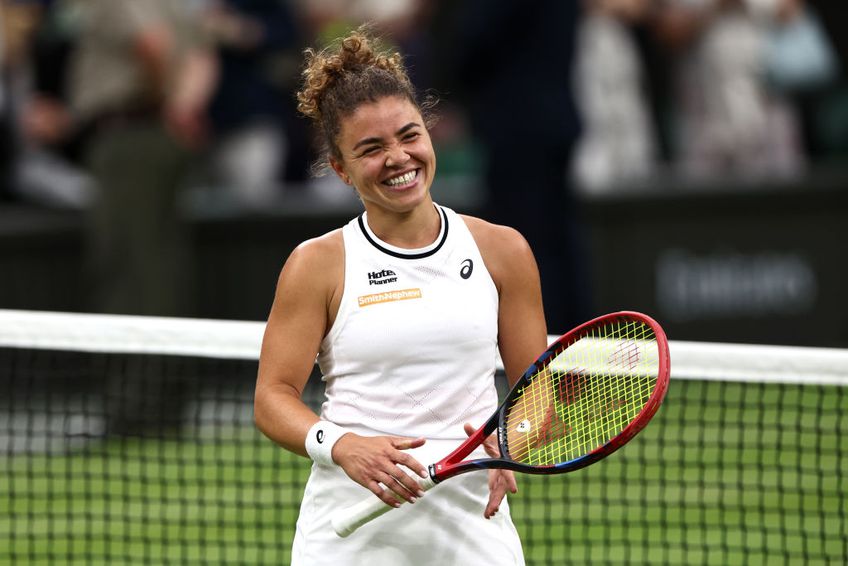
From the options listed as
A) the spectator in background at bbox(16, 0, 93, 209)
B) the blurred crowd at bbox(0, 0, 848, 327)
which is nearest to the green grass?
the blurred crowd at bbox(0, 0, 848, 327)

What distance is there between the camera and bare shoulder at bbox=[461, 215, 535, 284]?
3783mm

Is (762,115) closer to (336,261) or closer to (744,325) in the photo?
(744,325)

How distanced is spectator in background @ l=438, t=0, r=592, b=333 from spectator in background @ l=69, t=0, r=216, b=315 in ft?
5.99

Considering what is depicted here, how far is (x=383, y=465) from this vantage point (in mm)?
3422

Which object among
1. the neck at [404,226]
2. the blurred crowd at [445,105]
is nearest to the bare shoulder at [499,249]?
the neck at [404,226]

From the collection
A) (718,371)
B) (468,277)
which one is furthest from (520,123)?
(468,277)

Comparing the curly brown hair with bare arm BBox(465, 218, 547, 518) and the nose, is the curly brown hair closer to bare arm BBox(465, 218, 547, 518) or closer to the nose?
the nose

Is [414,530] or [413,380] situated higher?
[413,380]

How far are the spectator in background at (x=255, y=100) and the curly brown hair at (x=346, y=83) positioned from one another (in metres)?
6.46

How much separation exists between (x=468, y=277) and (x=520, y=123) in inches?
219

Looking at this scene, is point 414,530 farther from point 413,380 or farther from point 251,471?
point 251,471

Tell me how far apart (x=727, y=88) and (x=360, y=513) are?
334 inches

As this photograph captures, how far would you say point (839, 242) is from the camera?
1084 centimetres

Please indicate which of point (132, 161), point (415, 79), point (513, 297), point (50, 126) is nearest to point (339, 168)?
point (513, 297)
